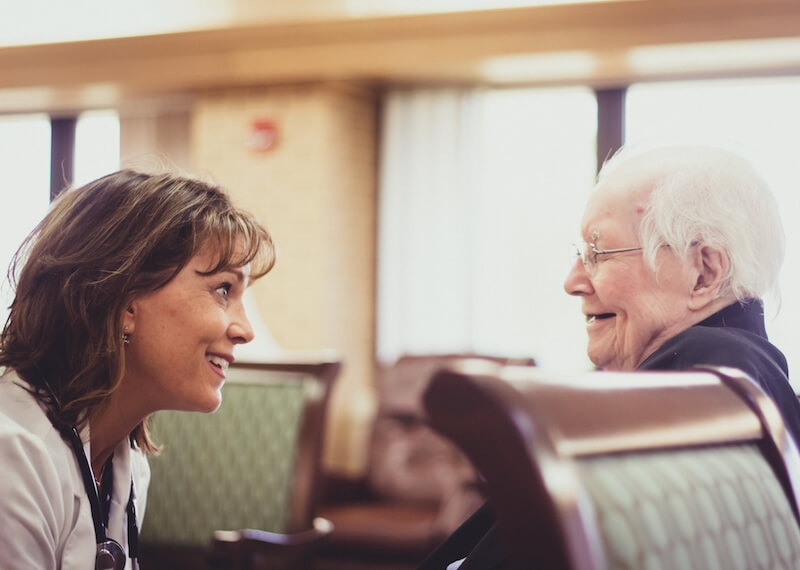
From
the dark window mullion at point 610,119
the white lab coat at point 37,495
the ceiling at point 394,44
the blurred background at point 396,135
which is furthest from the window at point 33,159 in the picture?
the white lab coat at point 37,495

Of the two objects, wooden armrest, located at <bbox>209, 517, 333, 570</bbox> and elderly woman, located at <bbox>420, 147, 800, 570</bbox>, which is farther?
wooden armrest, located at <bbox>209, 517, 333, 570</bbox>

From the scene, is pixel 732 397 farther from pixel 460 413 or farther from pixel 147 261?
pixel 147 261

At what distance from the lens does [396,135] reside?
262 inches

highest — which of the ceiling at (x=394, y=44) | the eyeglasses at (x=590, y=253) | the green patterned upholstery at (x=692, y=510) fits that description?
the ceiling at (x=394, y=44)

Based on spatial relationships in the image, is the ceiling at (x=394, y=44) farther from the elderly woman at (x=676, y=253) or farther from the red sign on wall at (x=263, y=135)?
the elderly woman at (x=676, y=253)

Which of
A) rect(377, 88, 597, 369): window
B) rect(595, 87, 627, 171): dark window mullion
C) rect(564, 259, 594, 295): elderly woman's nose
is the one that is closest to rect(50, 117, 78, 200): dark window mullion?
rect(377, 88, 597, 369): window

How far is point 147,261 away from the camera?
1610 mm

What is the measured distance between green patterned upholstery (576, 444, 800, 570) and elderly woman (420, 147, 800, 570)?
48 cm

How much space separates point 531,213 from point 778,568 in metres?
5.58

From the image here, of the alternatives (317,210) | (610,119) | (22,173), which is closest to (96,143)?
(22,173)

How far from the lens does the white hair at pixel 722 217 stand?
1.52 metres

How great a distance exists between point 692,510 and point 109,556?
978mm

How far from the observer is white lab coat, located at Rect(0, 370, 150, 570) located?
1336 mm

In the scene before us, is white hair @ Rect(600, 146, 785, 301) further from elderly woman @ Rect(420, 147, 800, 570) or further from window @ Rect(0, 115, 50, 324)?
window @ Rect(0, 115, 50, 324)
